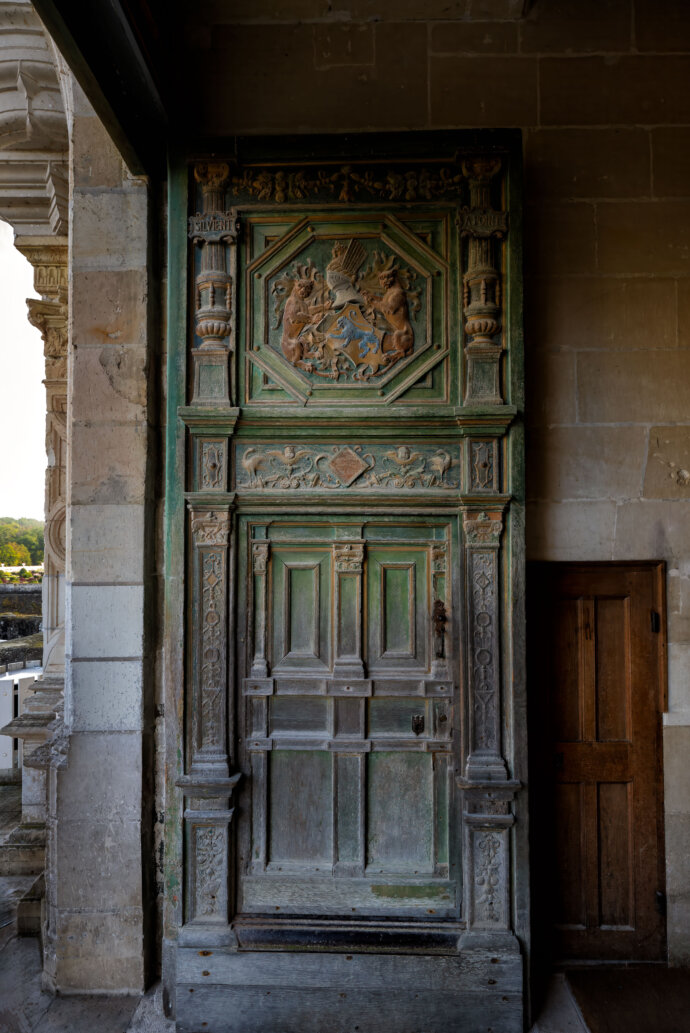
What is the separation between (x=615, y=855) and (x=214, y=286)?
146 inches

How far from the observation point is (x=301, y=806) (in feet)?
8.96

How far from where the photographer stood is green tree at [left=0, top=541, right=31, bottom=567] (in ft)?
44.5

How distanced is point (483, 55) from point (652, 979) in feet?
16.2

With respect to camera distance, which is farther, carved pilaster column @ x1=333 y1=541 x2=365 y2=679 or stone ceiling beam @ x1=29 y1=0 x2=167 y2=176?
carved pilaster column @ x1=333 y1=541 x2=365 y2=679

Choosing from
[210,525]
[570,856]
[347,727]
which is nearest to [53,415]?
[210,525]

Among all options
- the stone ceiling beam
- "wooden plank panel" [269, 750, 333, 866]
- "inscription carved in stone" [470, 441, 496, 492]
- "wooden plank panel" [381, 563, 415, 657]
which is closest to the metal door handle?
"wooden plank panel" [381, 563, 415, 657]

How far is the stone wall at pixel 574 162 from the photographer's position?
289cm

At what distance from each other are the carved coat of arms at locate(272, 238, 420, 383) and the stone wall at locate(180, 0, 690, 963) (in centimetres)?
74

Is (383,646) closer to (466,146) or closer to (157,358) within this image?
(157,358)

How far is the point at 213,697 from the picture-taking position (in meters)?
2.69

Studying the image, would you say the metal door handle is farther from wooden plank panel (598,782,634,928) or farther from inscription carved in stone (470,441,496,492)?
wooden plank panel (598,782,634,928)

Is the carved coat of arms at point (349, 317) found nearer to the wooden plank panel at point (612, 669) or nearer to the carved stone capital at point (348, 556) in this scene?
the carved stone capital at point (348, 556)

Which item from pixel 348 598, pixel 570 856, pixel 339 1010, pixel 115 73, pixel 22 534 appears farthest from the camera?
pixel 22 534

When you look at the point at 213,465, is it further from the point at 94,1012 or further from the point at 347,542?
the point at 94,1012
